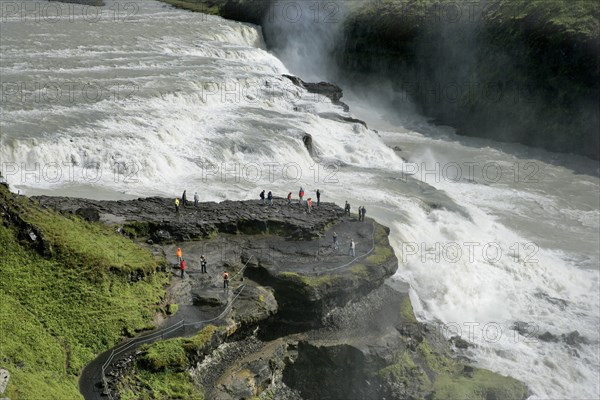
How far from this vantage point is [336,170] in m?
38.7

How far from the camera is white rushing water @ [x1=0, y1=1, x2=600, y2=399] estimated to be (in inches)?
1115

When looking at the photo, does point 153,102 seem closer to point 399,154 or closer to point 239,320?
point 399,154

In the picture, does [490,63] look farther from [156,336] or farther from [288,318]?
[156,336]

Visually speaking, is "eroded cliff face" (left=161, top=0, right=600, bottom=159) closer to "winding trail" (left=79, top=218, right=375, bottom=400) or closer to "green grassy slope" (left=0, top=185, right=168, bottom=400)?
"winding trail" (left=79, top=218, right=375, bottom=400)

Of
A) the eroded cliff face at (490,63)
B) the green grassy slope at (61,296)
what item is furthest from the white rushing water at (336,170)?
the green grassy slope at (61,296)

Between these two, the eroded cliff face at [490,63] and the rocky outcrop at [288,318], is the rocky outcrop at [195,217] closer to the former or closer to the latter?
the rocky outcrop at [288,318]

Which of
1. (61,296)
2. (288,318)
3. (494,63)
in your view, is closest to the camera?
(61,296)

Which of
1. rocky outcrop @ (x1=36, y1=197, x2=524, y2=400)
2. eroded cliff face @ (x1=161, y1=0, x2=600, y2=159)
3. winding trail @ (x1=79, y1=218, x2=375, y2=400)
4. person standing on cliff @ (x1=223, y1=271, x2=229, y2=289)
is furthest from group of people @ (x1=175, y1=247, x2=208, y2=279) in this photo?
eroded cliff face @ (x1=161, y1=0, x2=600, y2=159)

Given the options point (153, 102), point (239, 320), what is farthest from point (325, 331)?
point (153, 102)

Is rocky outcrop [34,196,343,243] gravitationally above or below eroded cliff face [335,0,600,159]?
below

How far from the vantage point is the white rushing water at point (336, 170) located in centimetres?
2833

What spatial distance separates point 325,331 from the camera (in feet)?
71.8

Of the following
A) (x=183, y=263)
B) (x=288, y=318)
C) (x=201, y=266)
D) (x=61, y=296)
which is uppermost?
(x=61, y=296)

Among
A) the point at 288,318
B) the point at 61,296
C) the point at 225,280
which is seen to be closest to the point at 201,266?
the point at 225,280
